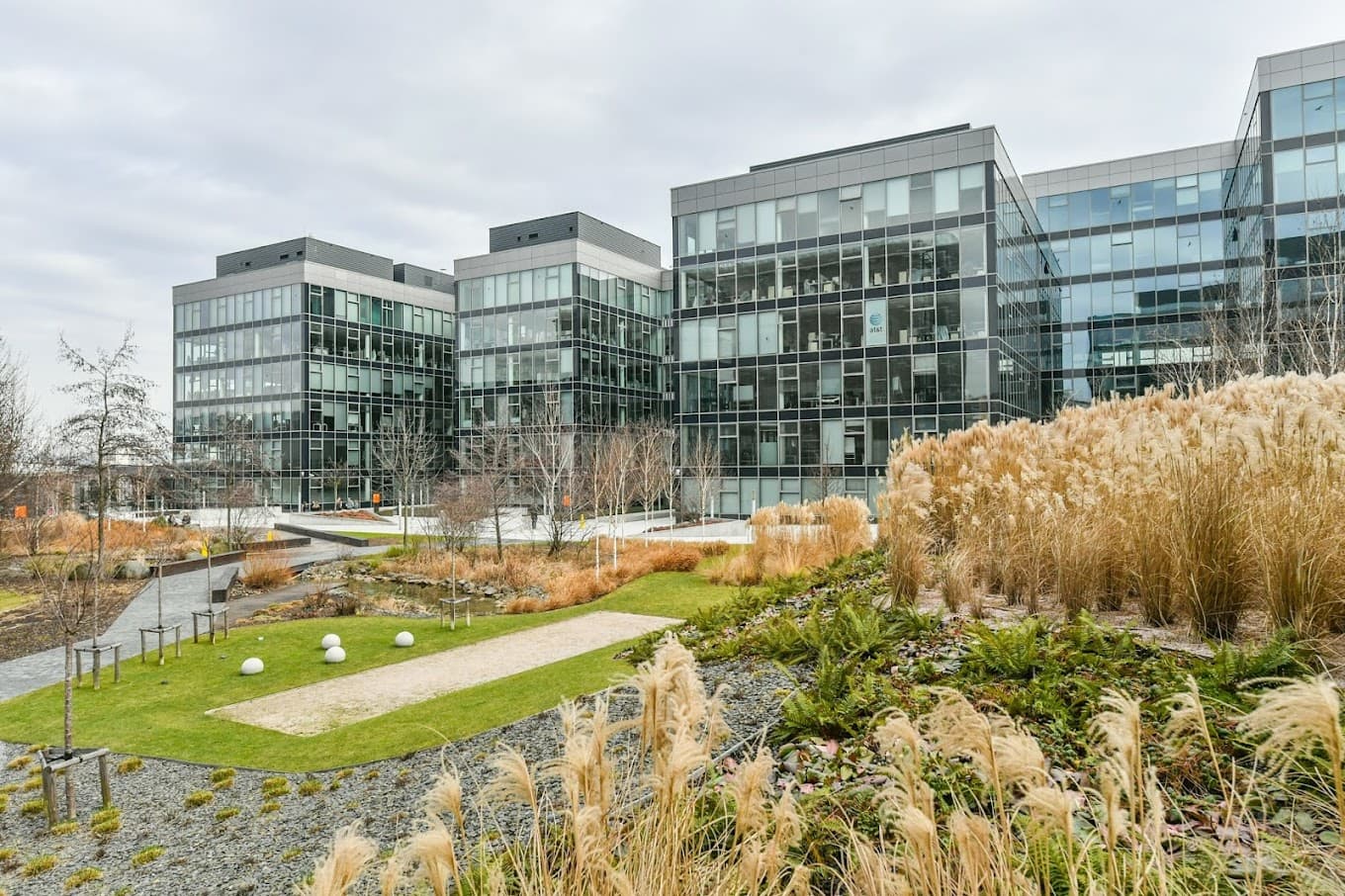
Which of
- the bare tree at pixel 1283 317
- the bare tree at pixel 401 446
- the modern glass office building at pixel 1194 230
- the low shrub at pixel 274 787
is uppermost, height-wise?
the modern glass office building at pixel 1194 230

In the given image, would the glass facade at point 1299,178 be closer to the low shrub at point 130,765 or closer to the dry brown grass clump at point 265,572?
the dry brown grass clump at point 265,572

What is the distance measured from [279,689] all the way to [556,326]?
41410 mm

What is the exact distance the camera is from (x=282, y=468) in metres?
53.1

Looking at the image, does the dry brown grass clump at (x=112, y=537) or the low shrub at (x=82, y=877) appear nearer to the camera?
the low shrub at (x=82, y=877)

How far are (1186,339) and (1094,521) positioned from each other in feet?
147

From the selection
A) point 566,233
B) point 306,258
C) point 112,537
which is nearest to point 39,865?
point 112,537

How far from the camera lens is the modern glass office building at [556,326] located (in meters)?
50.5

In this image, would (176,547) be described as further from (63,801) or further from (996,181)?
(996,181)

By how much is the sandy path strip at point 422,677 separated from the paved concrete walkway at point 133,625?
11.2 feet

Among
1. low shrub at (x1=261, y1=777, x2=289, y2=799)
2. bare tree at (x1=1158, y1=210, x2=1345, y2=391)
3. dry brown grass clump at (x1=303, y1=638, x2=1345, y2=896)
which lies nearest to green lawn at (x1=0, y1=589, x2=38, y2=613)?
low shrub at (x1=261, y1=777, x2=289, y2=799)

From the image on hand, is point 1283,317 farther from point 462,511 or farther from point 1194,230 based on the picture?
point 462,511

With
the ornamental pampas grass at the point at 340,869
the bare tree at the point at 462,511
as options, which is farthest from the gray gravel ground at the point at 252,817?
the bare tree at the point at 462,511

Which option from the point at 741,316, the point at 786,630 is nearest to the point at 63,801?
the point at 786,630

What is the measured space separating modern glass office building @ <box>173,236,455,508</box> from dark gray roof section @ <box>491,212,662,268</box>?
10.2m
